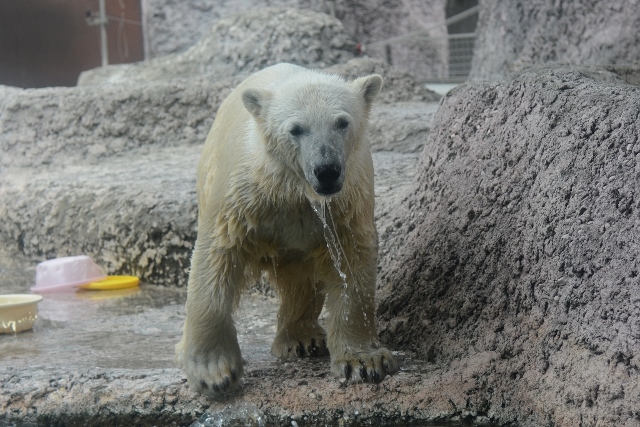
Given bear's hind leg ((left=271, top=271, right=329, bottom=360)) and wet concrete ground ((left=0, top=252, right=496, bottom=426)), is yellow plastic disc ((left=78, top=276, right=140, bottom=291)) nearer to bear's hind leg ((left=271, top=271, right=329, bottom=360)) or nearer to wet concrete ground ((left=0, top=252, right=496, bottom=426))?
wet concrete ground ((left=0, top=252, right=496, bottom=426))

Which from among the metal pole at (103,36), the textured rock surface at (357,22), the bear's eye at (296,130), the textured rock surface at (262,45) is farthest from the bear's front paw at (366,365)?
the textured rock surface at (357,22)

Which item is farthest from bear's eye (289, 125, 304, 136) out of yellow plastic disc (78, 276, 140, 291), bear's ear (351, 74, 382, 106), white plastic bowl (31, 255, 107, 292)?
white plastic bowl (31, 255, 107, 292)

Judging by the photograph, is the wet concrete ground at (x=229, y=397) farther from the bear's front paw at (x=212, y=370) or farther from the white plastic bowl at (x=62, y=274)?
the white plastic bowl at (x=62, y=274)

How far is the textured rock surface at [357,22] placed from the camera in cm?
955

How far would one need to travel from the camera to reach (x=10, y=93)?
251 inches

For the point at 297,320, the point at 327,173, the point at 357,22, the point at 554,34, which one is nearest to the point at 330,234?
the point at 327,173

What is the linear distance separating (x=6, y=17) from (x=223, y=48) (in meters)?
1.72

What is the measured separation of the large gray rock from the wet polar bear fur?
1.16m

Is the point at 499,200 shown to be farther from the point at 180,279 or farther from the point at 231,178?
the point at 180,279

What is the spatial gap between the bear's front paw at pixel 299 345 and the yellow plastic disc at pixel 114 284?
5.69ft

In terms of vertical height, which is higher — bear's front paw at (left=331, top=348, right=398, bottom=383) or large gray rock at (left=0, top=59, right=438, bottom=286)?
large gray rock at (left=0, top=59, right=438, bottom=286)

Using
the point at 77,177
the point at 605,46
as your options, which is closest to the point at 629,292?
the point at 605,46

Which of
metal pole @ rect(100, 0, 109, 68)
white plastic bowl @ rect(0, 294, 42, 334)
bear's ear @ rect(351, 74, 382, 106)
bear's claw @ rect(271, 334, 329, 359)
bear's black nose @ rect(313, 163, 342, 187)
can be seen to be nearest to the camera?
bear's black nose @ rect(313, 163, 342, 187)

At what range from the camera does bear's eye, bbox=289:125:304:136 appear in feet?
8.89
